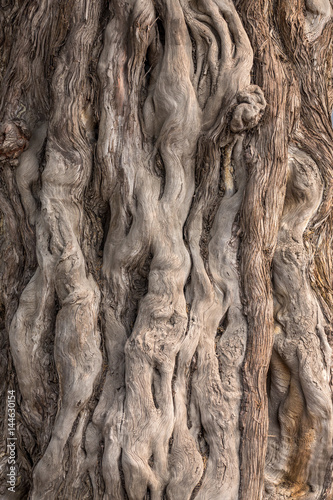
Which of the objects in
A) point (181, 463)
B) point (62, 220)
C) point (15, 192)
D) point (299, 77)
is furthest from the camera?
point (299, 77)

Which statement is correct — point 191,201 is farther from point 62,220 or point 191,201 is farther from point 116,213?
point 62,220

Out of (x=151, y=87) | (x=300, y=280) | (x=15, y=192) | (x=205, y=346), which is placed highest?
(x=151, y=87)

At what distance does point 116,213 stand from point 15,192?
0.52 m

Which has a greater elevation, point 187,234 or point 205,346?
point 187,234

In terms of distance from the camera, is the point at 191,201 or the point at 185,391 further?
the point at 191,201

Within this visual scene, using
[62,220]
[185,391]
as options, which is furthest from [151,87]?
[185,391]

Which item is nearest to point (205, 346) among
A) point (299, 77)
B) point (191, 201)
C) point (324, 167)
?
point (191, 201)

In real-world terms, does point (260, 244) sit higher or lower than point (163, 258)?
higher

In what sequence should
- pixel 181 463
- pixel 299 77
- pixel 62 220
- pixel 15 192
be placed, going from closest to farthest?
pixel 181 463, pixel 62 220, pixel 15 192, pixel 299 77

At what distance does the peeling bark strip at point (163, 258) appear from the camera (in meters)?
2.34

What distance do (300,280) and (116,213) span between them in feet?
2.92

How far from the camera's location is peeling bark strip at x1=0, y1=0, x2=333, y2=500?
92.2 inches

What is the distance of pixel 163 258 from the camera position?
245cm

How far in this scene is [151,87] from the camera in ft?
8.70
